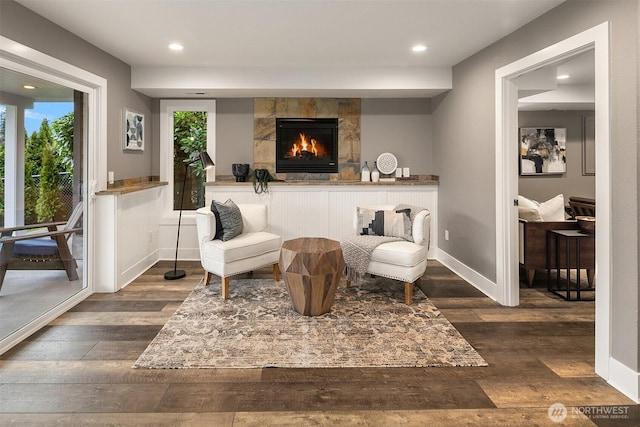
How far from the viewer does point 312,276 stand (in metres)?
3.10

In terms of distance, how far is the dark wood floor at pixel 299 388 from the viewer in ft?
6.23

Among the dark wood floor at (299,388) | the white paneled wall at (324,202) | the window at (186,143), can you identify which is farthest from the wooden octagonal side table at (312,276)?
the window at (186,143)

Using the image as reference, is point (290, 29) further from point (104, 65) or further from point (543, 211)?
point (543, 211)

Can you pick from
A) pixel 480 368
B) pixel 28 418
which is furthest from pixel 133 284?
pixel 480 368

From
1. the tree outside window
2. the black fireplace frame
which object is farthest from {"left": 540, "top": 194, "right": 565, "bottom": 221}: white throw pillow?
the tree outside window

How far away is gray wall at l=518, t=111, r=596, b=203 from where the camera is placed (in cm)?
616

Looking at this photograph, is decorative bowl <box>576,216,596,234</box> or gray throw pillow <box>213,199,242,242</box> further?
gray throw pillow <box>213,199,242,242</box>

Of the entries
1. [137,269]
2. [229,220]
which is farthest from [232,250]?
[137,269]

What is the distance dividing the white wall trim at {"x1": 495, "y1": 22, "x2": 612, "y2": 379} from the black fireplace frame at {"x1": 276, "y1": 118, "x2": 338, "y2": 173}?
2.29m

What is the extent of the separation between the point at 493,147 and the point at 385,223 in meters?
1.25

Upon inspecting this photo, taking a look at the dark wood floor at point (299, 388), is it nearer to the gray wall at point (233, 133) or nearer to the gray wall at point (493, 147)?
the gray wall at point (493, 147)

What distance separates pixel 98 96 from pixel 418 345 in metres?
3.64

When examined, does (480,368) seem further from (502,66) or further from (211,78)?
(211,78)
